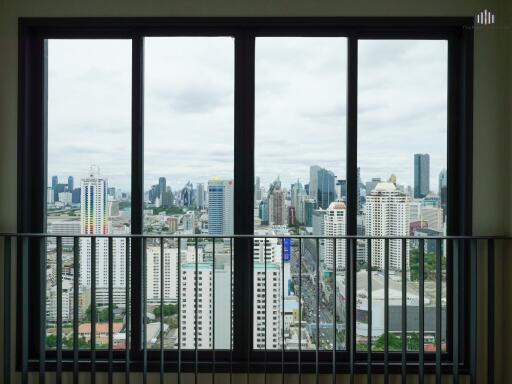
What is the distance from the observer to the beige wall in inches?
99.5

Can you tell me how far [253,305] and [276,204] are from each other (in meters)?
0.64

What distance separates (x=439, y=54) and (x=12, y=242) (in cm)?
288

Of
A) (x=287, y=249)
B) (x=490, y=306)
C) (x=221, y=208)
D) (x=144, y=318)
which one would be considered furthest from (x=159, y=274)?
(x=490, y=306)

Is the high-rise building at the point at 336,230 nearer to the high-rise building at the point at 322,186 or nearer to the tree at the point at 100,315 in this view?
the high-rise building at the point at 322,186

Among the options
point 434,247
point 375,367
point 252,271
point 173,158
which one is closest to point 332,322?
point 375,367

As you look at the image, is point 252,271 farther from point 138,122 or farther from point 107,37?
point 107,37

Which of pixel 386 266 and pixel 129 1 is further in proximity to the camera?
pixel 129 1

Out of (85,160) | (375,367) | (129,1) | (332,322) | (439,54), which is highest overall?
(129,1)

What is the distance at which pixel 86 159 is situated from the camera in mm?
2660

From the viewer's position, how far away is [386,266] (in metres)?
2.39

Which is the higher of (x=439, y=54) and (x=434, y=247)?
(x=439, y=54)

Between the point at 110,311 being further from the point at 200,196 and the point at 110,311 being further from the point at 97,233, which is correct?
the point at 200,196

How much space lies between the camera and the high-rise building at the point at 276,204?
263 cm

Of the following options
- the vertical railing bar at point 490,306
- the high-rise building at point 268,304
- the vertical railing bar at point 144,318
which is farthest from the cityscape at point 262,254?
the vertical railing bar at point 490,306
